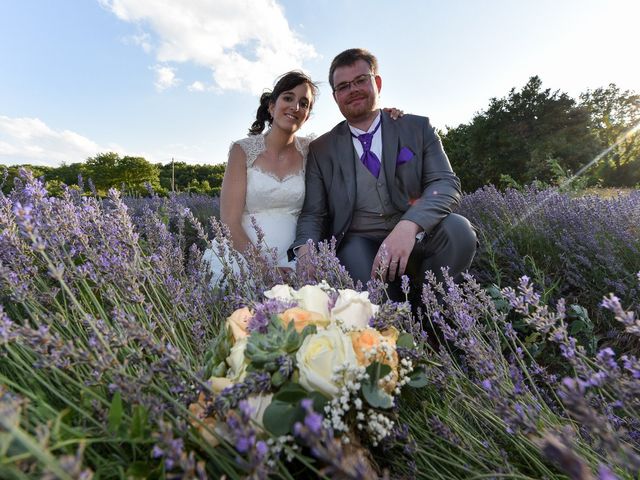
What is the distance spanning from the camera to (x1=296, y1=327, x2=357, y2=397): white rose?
0.68 metres

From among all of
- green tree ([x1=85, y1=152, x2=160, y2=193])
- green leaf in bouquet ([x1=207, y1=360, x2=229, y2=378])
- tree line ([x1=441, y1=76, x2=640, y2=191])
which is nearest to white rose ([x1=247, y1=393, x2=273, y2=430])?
green leaf in bouquet ([x1=207, y1=360, x2=229, y2=378])

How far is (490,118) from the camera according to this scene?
60.1ft

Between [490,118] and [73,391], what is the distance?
2022cm

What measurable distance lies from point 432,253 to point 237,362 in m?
1.92

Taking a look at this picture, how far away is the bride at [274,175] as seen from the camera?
308cm

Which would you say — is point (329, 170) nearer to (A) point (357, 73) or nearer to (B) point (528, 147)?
(A) point (357, 73)

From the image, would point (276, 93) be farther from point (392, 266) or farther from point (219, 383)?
point (219, 383)

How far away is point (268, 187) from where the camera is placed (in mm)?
3203

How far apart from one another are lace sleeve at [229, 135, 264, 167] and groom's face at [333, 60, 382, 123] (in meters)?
0.80

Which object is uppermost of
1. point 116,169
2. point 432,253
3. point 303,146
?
point 116,169

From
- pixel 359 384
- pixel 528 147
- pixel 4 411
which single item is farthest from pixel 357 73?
pixel 528 147

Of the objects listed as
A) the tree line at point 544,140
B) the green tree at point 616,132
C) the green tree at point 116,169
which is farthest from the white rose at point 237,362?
the green tree at point 116,169

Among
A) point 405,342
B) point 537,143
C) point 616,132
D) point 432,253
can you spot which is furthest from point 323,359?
point 616,132

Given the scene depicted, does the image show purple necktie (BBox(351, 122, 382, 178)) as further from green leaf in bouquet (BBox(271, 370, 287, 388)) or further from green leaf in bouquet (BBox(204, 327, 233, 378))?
green leaf in bouquet (BBox(271, 370, 287, 388))
